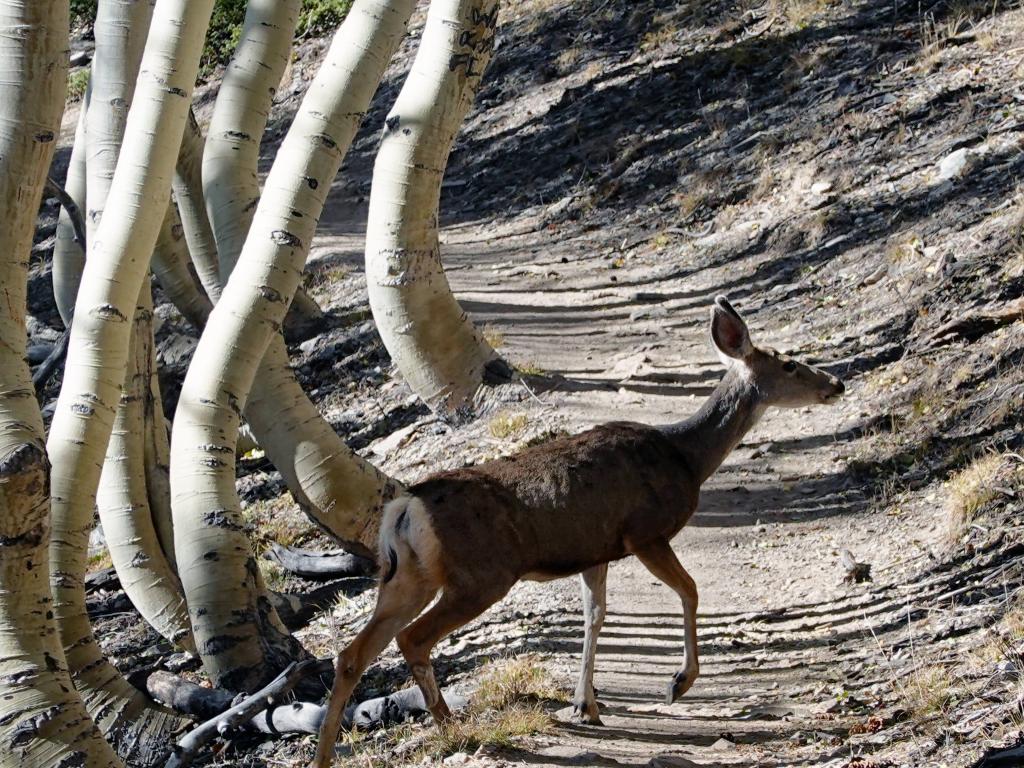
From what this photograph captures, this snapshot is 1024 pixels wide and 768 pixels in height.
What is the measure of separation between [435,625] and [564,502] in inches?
41.6

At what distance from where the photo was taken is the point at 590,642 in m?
7.02

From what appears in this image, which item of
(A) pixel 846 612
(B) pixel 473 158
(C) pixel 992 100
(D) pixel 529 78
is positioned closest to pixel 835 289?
(C) pixel 992 100

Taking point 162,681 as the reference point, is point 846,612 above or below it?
below

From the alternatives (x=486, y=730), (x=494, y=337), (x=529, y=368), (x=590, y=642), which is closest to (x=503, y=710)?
(x=486, y=730)

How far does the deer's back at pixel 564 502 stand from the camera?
665cm

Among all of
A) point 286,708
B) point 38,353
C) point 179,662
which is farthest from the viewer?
point 38,353

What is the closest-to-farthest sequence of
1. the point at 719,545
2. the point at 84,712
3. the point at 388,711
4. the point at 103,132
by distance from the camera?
the point at 84,712
the point at 388,711
the point at 103,132
the point at 719,545

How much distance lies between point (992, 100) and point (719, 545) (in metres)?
8.52

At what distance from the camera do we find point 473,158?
20.8 metres

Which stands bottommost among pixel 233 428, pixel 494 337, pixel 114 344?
pixel 233 428

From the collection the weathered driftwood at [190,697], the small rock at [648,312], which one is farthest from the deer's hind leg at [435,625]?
the small rock at [648,312]

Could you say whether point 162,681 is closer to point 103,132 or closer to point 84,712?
point 84,712

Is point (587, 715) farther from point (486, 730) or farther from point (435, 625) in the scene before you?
point (435, 625)

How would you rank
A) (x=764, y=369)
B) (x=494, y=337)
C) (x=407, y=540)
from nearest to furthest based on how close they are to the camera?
(x=407, y=540) < (x=764, y=369) < (x=494, y=337)
